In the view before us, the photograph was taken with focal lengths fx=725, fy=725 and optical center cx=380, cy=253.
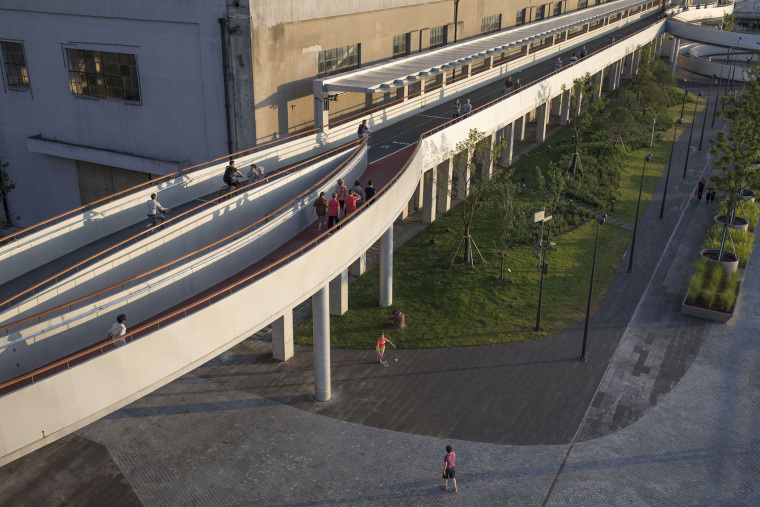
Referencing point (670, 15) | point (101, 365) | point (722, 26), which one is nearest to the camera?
point (101, 365)

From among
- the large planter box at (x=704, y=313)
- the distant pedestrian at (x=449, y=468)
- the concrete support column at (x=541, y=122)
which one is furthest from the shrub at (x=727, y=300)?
the concrete support column at (x=541, y=122)

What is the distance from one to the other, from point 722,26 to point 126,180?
3379 inches

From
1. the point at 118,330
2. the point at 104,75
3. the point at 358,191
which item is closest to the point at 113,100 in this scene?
the point at 104,75

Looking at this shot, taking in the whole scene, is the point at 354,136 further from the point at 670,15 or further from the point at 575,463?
the point at 670,15

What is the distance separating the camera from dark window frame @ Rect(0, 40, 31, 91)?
124 feet

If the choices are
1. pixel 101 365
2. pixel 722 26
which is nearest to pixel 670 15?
pixel 722 26

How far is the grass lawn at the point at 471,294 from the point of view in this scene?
28.7 m

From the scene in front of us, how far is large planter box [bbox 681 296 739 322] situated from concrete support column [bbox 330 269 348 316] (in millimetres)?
14120

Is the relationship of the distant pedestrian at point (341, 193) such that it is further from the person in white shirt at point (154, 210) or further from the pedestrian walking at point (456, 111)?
the pedestrian walking at point (456, 111)

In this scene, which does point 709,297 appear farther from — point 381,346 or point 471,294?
point 381,346

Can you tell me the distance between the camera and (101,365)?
14.8 m

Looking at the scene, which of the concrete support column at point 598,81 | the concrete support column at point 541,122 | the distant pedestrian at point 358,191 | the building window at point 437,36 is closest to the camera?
the distant pedestrian at point 358,191

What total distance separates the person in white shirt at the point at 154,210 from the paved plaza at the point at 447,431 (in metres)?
6.29

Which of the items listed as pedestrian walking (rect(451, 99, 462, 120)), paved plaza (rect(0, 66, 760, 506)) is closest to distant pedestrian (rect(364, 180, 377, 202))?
paved plaza (rect(0, 66, 760, 506))
